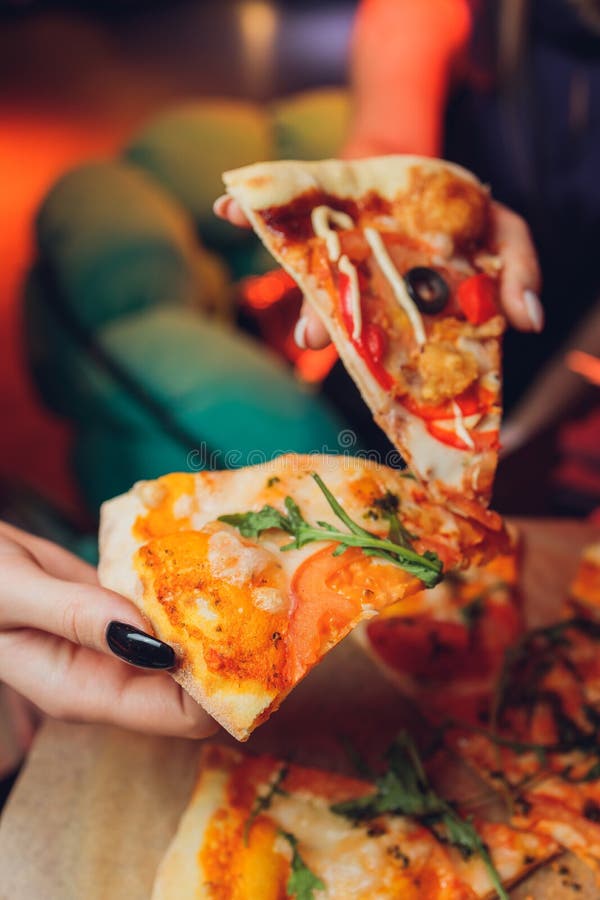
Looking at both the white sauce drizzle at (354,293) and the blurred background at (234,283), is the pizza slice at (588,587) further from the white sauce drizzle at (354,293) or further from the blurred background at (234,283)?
the white sauce drizzle at (354,293)

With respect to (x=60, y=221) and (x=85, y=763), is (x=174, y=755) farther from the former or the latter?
(x=60, y=221)

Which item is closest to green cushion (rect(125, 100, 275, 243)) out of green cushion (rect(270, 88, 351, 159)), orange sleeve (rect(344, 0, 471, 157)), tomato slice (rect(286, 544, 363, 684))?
green cushion (rect(270, 88, 351, 159))

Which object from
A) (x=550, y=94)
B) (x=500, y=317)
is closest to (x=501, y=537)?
(x=500, y=317)

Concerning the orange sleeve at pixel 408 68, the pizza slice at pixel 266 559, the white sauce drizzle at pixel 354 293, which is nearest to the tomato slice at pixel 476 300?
the white sauce drizzle at pixel 354 293

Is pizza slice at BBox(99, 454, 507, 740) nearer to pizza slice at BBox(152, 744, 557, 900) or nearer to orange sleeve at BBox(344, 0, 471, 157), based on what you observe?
pizza slice at BBox(152, 744, 557, 900)

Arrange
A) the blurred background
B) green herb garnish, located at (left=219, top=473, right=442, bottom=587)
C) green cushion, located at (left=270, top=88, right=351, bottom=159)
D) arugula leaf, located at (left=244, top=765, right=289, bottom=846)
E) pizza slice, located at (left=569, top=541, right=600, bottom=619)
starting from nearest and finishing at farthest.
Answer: green herb garnish, located at (left=219, top=473, right=442, bottom=587) < arugula leaf, located at (left=244, top=765, right=289, bottom=846) < pizza slice, located at (left=569, top=541, right=600, bottom=619) < the blurred background < green cushion, located at (left=270, top=88, right=351, bottom=159)

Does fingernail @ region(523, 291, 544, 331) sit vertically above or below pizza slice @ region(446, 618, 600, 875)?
above

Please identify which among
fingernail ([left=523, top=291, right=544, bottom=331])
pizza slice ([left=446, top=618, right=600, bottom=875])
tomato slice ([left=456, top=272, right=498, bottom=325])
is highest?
tomato slice ([left=456, top=272, right=498, bottom=325])
